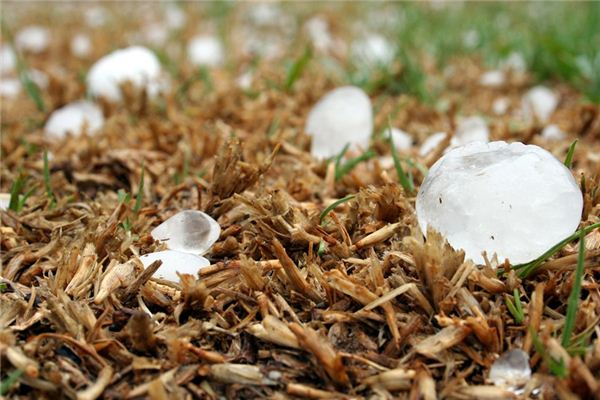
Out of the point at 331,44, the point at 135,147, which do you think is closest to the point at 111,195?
the point at 135,147

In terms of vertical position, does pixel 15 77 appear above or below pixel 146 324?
below

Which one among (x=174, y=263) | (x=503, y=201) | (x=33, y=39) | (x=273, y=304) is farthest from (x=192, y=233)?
(x=33, y=39)

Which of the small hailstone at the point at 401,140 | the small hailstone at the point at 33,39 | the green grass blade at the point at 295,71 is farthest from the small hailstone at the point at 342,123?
the small hailstone at the point at 33,39

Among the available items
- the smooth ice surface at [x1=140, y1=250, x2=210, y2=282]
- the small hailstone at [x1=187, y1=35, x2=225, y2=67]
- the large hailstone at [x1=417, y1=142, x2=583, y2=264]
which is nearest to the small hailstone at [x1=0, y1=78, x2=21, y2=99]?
the small hailstone at [x1=187, y1=35, x2=225, y2=67]

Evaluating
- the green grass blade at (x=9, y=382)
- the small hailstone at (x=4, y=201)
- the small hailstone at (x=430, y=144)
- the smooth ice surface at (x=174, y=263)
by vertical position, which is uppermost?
the green grass blade at (x=9, y=382)

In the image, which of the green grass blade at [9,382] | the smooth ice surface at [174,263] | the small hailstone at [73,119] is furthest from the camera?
the small hailstone at [73,119]

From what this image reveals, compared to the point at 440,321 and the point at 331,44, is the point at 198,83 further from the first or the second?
the point at 440,321

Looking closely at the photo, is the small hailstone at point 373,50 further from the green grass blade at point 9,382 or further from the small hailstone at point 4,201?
the green grass blade at point 9,382
